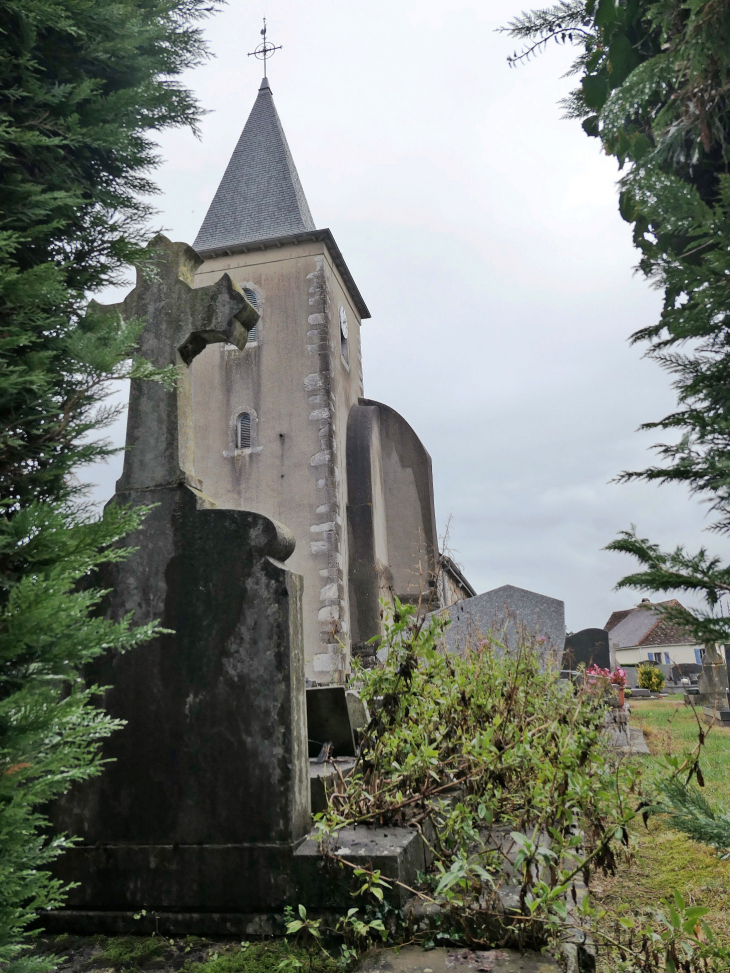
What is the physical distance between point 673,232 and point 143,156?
2.07m

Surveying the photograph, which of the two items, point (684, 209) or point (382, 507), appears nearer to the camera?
point (684, 209)

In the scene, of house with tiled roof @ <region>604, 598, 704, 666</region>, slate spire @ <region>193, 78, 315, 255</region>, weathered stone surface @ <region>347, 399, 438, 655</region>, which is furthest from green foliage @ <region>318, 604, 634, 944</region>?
house with tiled roof @ <region>604, 598, 704, 666</region>

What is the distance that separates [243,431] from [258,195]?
5.93 meters

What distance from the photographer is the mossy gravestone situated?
2910 millimetres

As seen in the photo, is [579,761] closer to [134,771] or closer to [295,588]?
[295,588]

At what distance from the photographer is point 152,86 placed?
275cm

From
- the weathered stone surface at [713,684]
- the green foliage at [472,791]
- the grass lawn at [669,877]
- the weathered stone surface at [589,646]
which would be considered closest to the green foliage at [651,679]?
the weathered stone surface at [589,646]

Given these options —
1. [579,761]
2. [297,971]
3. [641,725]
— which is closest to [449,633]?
[641,725]

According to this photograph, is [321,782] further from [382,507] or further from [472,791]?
[382,507]

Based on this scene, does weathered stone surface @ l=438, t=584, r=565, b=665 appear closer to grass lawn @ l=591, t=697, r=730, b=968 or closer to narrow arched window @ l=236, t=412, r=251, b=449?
grass lawn @ l=591, t=697, r=730, b=968

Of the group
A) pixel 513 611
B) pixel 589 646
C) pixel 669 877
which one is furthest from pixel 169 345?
pixel 589 646

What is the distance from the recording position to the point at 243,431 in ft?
45.1

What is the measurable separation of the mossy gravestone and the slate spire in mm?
12219

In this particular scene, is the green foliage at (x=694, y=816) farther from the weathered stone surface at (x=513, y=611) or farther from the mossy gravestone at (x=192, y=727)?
the weathered stone surface at (x=513, y=611)
